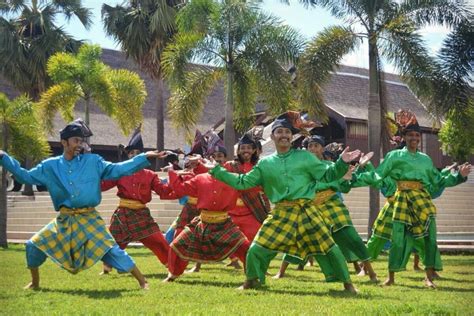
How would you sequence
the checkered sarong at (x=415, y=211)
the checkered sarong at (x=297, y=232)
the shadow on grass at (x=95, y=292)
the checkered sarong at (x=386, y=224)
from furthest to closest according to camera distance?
the checkered sarong at (x=386, y=224)
the checkered sarong at (x=415, y=211)
the checkered sarong at (x=297, y=232)
the shadow on grass at (x=95, y=292)

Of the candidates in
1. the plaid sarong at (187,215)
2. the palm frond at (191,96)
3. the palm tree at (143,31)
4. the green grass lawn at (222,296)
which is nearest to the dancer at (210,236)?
the green grass lawn at (222,296)

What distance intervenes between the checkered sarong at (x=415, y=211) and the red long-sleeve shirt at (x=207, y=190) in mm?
1919

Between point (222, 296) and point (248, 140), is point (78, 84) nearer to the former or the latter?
point (248, 140)

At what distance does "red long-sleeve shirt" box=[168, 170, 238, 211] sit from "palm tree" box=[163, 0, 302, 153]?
30.7 ft

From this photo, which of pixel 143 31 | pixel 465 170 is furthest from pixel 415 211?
pixel 143 31

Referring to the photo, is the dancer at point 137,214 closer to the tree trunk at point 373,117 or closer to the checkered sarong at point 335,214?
the checkered sarong at point 335,214

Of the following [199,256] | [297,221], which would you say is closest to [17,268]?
[199,256]

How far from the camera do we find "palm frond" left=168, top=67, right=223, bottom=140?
19.6 metres

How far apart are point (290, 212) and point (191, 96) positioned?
1192cm

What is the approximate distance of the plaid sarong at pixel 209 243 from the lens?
9156mm

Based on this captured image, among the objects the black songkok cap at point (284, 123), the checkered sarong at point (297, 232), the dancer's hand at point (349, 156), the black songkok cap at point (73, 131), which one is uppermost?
the black songkok cap at point (284, 123)

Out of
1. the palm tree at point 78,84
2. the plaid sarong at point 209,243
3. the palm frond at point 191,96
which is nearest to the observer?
the plaid sarong at point 209,243

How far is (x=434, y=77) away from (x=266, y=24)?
4532 millimetres

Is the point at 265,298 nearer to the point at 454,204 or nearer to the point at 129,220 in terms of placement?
the point at 129,220
